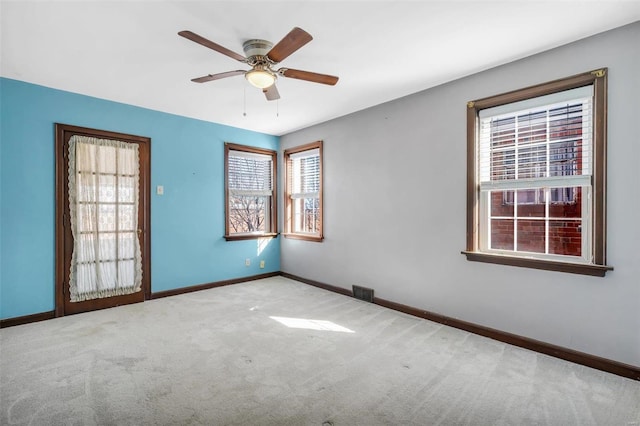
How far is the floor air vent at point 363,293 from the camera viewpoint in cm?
409

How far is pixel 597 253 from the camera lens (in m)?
2.39

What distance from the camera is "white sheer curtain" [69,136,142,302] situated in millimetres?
3633

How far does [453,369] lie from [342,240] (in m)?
2.38

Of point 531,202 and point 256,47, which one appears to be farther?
point 531,202

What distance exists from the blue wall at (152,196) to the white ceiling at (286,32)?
33 cm

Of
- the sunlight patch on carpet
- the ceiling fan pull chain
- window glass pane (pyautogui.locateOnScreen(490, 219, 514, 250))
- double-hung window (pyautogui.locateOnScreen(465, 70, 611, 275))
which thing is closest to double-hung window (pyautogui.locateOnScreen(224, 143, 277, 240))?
the ceiling fan pull chain

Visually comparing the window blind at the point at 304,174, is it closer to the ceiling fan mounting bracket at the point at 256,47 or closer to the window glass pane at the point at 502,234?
the ceiling fan mounting bracket at the point at 256,47

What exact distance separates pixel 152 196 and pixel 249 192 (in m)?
1.51

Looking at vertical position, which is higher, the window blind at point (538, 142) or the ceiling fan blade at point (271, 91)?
the ceiling fan blade at point (271, 91)

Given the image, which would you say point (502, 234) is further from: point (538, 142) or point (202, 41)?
point (202, 41)

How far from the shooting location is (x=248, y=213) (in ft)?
17.5

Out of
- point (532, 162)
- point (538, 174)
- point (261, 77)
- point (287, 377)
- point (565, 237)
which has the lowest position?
point (287, 377)

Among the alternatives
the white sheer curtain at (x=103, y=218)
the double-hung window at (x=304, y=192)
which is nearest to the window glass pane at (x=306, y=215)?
the double-hung window at (x=304, y=192)

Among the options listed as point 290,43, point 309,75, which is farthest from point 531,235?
point 290,43
